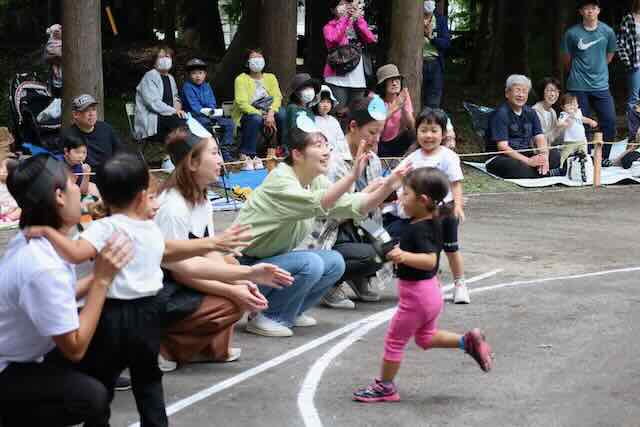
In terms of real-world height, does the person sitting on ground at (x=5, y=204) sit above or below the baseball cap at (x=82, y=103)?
below

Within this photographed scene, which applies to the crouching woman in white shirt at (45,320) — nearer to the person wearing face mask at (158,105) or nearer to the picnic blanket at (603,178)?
the person wearing face mask at (158,105)

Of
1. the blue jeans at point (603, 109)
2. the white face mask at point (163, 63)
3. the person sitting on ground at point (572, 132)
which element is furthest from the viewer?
the blue jeans at point (603, 109)

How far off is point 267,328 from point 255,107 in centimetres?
779

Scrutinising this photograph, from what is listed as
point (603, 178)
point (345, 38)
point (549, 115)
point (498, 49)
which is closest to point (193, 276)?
point (345, 38)

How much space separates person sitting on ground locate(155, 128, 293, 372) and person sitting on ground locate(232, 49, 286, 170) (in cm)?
794

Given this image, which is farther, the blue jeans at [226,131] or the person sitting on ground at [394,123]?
the blue jeans at [226,131]

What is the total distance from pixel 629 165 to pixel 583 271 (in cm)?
699

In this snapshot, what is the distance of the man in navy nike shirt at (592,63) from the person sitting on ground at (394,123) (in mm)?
4317

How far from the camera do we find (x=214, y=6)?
84.4ft

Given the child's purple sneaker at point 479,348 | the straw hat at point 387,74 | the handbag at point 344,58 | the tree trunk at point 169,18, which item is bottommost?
the child's purple sneaker at point 479,348

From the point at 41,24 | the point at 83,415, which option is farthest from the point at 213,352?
the point at 41,24

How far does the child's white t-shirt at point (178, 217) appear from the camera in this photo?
708 cm

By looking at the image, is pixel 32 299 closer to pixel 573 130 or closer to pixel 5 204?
pixel 5 204

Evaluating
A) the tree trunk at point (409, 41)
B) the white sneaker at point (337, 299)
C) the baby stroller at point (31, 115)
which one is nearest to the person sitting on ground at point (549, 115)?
the tree trunk at point (409, 41)
